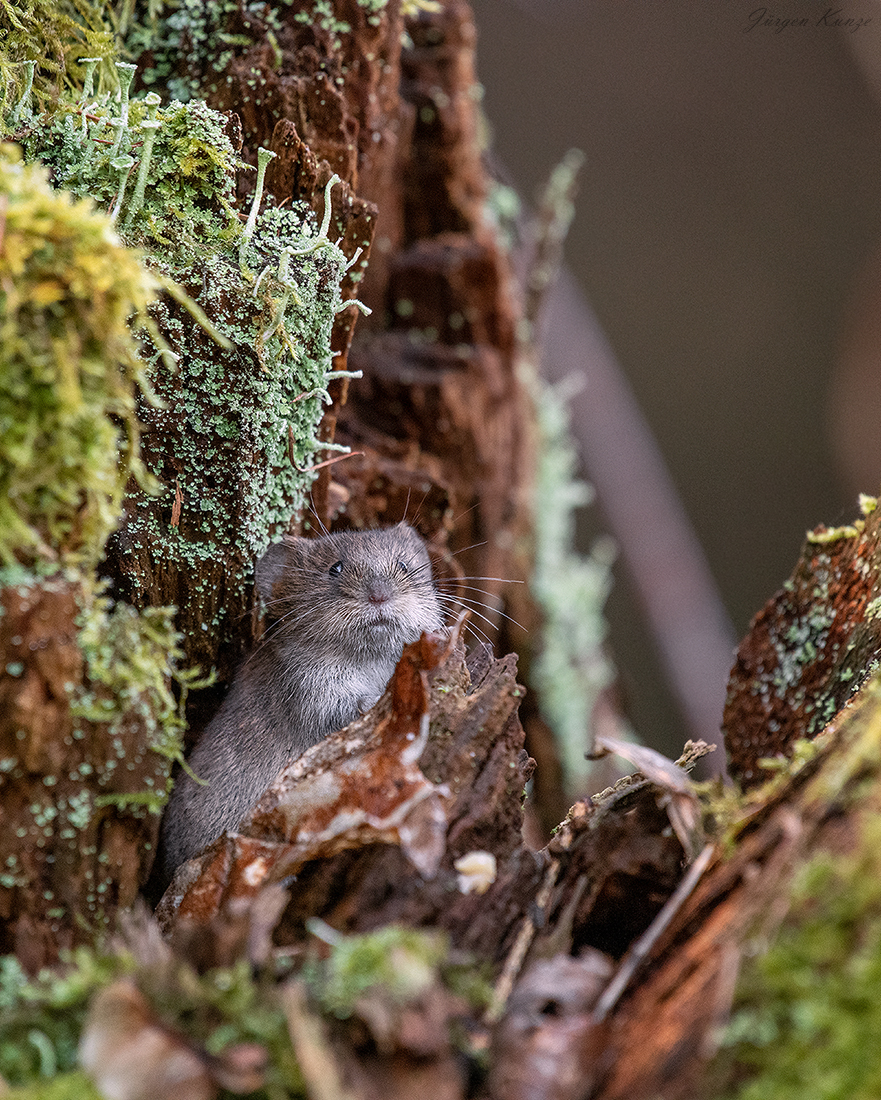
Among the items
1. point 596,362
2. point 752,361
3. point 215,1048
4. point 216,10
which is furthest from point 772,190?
point 215,1048

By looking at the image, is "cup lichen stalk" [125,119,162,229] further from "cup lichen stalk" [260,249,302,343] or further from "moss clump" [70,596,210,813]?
"moss clump" [70,596,210,813]

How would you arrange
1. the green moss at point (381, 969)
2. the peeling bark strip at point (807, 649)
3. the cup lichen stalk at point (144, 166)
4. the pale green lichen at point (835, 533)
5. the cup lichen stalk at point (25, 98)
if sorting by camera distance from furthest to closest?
the pale green lichen at point (835, 533) → the peeling bark strip at point (807, 649) → the cup lichen stalk at point (25, 98) → the cup lichen stalk at point (144, 166) → the green moss at point (381, 969)

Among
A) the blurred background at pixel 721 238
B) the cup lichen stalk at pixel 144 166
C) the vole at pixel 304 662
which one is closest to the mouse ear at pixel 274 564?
the vole at pixel 304 662

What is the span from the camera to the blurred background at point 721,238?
25.5 ft

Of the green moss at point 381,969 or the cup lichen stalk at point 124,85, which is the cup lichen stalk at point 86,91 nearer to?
the cup lichen stalk at point 124,85

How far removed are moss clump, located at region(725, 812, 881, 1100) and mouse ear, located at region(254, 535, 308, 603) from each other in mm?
1678

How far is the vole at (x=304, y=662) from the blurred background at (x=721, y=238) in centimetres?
468

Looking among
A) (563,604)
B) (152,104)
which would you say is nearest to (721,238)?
(563,604)

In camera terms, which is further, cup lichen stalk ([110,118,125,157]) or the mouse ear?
the mouse ear

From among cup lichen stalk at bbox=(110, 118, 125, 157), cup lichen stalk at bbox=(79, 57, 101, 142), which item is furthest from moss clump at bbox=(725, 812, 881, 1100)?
cup lichen stalk at bbox=(79, 57, 101, 142)

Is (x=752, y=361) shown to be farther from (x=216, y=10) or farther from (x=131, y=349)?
(x=131, y=349)

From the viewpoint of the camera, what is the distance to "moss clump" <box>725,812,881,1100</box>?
1250 mm

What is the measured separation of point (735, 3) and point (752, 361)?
266cm

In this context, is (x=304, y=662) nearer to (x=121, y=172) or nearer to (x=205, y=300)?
(x=205, y=300)
